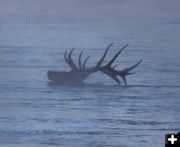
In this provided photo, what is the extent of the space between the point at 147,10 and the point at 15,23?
0.89 metres

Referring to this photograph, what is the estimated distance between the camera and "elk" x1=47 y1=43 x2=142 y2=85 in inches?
133

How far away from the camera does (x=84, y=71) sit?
3408 millimetres

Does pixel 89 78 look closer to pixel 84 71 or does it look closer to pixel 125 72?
pixel 84 71

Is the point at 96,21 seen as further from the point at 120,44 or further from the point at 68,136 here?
the point at 68,136

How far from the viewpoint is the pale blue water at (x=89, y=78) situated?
10.8 ft

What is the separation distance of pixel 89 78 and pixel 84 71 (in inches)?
2.6

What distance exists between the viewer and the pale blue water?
3.29 m

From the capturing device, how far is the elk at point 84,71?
3.37m

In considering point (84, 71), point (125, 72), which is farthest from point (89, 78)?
point (125, 72)

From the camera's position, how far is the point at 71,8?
3414 millimetres

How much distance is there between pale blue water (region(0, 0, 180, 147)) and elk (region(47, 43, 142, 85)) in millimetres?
33

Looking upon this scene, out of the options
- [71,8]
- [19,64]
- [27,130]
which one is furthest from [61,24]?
[27,130]

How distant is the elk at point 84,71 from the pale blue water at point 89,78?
0.11 feet

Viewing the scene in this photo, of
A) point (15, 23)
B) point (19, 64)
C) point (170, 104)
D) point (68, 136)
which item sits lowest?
point (68, 136)
